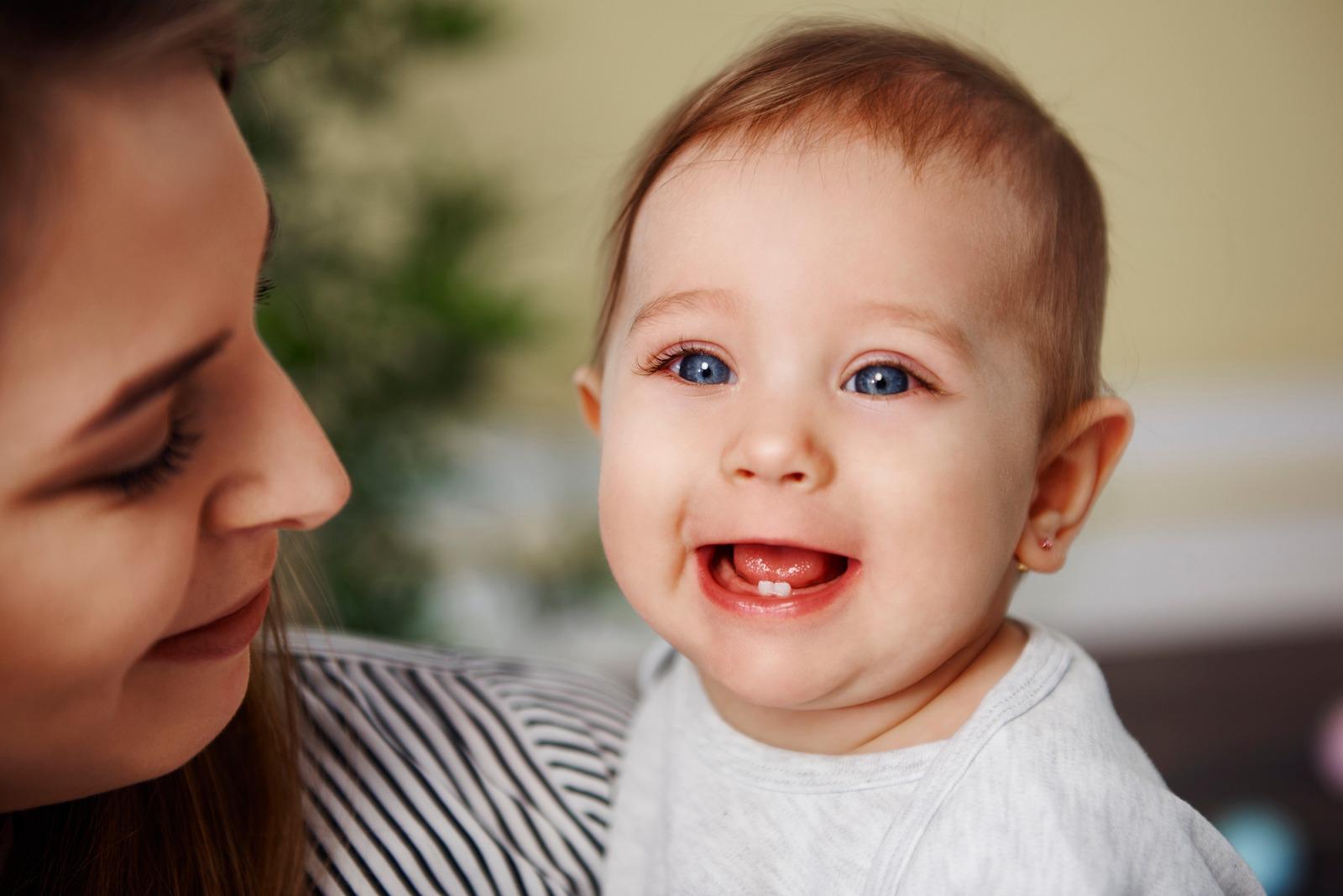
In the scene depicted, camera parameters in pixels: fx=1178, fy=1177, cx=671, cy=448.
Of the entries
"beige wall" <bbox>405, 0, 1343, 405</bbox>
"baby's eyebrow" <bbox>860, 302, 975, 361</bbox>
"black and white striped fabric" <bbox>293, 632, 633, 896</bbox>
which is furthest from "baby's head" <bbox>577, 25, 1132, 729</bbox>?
"beige wall" <bbox>405, 0, 1343, 405</bbox>

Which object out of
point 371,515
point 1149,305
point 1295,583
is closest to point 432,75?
point 371,515

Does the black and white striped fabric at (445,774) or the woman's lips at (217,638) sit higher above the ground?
the woman's lips at (217,638)

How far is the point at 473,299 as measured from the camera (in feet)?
6.79

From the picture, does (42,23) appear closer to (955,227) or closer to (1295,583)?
(955,227)

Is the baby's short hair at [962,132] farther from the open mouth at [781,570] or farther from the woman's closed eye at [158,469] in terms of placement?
the woman's closed eye at [158,469]

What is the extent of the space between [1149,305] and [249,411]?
3.09 metres

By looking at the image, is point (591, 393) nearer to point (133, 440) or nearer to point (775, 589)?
point (775, 589)

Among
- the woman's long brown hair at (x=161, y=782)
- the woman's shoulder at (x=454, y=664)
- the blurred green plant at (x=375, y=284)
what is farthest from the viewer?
the blurred green plant at (x=375, y=284)

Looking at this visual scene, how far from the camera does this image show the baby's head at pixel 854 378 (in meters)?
1.00

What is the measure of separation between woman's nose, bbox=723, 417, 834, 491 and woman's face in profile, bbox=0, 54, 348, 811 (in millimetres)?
336

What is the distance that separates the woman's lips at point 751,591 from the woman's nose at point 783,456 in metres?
0.10

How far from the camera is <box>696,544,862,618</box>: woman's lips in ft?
3.33

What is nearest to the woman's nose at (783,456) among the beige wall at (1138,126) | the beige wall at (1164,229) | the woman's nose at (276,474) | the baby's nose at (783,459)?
the baby's nose at (783,459)

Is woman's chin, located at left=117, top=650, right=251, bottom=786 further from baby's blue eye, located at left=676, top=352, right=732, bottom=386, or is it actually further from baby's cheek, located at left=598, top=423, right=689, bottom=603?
baby's blue eye, located at left=676, top=352, right=732, bottom=386
